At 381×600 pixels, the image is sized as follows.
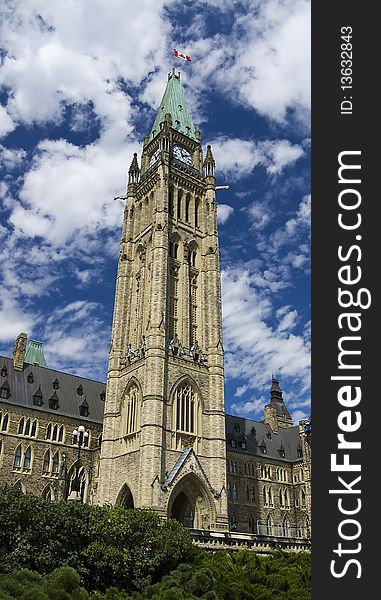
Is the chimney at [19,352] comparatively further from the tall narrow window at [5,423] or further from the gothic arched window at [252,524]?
the gothic arched window at [252,524]

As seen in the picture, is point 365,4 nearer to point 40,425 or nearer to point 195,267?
point 195,267

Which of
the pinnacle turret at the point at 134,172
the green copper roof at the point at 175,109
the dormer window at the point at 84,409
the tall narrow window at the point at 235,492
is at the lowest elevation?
the tall narrow window at the point at 235,492

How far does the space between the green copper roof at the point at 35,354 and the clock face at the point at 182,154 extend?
35357 millimetres

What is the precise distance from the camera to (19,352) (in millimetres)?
58281

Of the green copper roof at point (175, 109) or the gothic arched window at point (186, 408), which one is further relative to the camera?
→ the green copper roof at point (175, 109)

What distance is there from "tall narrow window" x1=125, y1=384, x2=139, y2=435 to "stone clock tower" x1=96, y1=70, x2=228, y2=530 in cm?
9

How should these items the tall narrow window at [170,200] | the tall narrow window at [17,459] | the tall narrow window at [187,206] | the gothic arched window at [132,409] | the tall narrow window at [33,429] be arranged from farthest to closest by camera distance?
the tall narrow window at [187,206]
the tall narrow window at [170,200]
the tall narrow window at [33,429]
the tall narrow window at [17,459]
the gothic arched window at [132,409]

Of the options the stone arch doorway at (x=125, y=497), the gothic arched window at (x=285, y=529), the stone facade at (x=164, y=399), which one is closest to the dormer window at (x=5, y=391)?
the stone facade at (x=164, y=399)

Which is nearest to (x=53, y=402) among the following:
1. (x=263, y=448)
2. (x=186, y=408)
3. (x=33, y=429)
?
(x=33, y=429)

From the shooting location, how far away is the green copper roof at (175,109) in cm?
6562

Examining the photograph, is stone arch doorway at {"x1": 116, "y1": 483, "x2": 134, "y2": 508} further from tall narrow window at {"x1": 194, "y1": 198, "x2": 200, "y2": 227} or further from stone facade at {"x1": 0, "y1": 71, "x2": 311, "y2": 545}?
tall narrow window at {"x1": 194, "y1": 198, "x2": 200, "y2": 227}

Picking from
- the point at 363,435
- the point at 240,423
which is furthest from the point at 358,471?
the point at 240,423

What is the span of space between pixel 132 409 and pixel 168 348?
20.1 feet

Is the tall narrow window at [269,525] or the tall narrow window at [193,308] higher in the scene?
the tall narrow window at [193,308]
